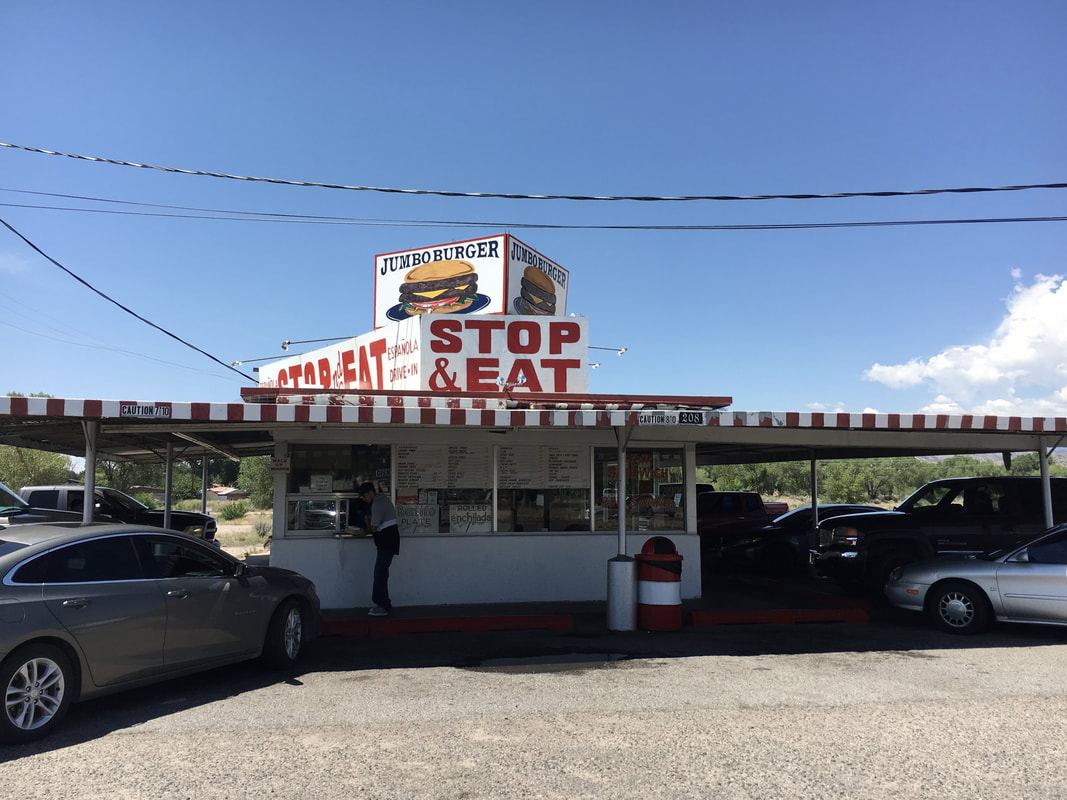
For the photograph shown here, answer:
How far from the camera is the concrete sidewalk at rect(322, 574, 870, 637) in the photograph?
9961 mm

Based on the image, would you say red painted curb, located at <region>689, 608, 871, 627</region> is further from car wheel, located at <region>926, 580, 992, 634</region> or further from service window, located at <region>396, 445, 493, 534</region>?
service window, located at <region>396, 445, 493, 534</region>

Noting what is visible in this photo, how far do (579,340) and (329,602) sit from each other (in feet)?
18.8

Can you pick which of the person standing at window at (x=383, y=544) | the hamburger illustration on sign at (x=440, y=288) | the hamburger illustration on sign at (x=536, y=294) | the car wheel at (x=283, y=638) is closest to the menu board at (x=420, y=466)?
the person standing at window at (x=383, y=544)

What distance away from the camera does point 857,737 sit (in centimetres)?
559

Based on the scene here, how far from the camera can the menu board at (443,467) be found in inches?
456

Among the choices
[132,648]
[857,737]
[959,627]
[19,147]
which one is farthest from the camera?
[19,147]

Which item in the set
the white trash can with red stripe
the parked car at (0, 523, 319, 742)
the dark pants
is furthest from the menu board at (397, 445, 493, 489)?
the parked car at (0, 523, 319, 742)

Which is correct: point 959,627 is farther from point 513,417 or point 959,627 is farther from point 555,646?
point 513,417

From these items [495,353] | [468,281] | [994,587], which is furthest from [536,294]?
[994,587]

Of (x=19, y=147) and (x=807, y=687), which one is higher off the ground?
(x=19, y=147)

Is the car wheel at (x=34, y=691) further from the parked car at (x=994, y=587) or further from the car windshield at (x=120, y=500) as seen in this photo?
the car windshield at (x=120, y=500)

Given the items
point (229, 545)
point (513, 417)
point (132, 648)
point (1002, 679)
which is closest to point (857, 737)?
point (1002, 679)

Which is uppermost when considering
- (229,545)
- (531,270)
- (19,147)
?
(19,147)

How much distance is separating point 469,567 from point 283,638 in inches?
160
